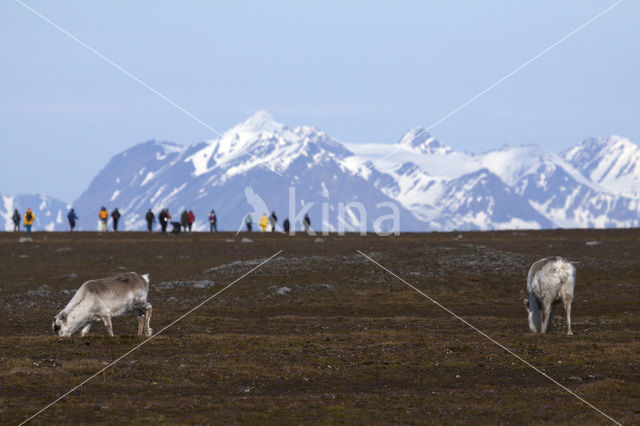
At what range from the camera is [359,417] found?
18141 millimetres

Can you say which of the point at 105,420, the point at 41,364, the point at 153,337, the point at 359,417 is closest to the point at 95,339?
the point at 153,337

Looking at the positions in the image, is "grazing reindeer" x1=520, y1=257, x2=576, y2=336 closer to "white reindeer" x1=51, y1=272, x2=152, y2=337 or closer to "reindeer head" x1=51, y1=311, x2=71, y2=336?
"white reindeer" x1=51, y1=272, x2=152, y2=337

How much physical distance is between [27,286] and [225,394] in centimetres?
3075

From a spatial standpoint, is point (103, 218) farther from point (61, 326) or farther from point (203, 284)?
point (61, 326)

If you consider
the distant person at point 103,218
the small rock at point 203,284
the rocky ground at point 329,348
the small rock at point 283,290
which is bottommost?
the rocky ground at point 329,348

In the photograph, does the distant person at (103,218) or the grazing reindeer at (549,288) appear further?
the distant person at (103,218)

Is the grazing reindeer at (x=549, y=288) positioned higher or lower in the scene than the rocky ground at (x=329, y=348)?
higher

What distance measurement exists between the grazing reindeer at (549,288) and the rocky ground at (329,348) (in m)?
1.10

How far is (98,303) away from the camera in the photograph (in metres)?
27.8

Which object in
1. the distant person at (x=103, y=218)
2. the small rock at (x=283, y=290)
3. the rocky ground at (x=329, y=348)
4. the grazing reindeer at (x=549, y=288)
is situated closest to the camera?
the rocky ground at (x=329, y=348)

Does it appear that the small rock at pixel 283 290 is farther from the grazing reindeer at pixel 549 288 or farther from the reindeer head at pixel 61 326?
the reindeer head at pixel 61 326

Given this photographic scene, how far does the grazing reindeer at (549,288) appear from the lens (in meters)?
29.0

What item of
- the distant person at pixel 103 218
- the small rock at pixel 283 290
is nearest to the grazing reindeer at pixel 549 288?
the small rock at pixel 283 290

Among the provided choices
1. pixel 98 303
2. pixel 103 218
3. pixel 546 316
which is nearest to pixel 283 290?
pixel 546 316
